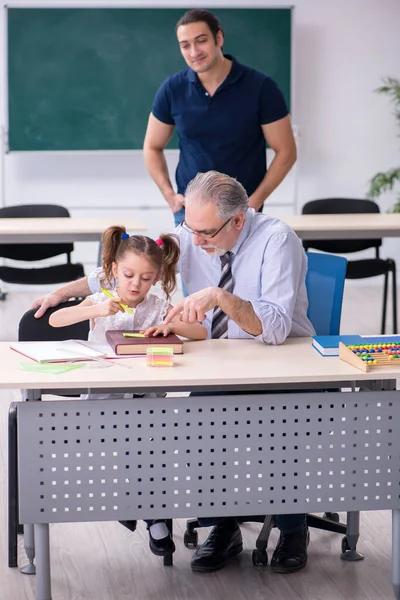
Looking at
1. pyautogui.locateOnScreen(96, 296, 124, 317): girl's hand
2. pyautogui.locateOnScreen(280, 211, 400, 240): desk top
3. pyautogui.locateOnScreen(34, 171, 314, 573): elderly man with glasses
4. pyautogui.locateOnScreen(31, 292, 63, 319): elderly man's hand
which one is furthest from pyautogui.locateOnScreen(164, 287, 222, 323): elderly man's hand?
pyautogui.locateOnScreen(280, 211, 400, 240): desk top

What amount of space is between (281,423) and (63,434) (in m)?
0.61

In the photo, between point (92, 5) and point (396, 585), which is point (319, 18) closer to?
point (92, 5)

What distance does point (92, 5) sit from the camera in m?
7.11

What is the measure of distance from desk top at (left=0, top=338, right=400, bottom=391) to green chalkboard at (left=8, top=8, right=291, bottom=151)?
471 centimetres

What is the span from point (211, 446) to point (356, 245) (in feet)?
11.8

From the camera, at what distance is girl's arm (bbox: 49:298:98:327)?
295 cm

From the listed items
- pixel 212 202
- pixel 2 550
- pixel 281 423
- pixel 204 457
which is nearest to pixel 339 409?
pixel 281 423

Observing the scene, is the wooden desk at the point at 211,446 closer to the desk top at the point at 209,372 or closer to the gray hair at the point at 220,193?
the desk top at the point at 209,372

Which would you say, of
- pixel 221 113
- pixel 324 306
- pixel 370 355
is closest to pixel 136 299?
pixel 324 306

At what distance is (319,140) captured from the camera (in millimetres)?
7695

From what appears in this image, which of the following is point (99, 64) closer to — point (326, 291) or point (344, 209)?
point (344, 209)

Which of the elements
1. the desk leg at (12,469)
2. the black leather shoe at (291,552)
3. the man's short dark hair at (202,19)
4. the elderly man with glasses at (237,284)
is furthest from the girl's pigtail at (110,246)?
the man's short dark hair at (202,19)

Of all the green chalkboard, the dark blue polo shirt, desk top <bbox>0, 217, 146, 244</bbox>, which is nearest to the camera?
the dark blue polo shirt

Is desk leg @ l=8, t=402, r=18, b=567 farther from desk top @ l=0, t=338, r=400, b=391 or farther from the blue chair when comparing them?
the blue chair
